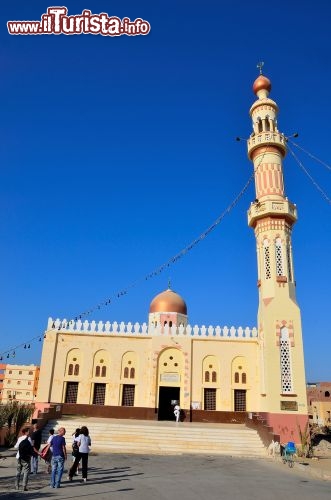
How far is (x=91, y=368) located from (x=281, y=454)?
13.6 metres

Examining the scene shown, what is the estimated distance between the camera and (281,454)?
1736cm

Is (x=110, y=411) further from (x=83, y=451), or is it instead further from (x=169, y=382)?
(x=83, y=451)

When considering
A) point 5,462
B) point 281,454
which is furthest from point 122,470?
point 281,454

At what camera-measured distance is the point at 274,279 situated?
79.8ft

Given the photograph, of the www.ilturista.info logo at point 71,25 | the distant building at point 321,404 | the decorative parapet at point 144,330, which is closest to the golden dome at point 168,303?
the decorative parapet at point 144,330

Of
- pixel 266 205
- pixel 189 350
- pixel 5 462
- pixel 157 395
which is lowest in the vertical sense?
pixel 5 462

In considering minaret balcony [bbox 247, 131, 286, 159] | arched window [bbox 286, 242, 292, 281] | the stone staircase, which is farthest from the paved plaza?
minaret balcony [bbox 247, 131, 286, 159]

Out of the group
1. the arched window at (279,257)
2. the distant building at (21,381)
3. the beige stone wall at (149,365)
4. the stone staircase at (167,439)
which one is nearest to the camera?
the stone staircase at (167,439)

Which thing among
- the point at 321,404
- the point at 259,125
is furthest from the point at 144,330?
the point at 321,404

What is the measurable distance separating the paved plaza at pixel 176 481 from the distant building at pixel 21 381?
189 feet

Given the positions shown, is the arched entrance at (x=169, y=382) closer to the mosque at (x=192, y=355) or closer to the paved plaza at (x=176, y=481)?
the mosque at (x=192, y=355)

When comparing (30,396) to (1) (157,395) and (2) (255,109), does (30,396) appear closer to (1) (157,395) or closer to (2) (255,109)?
(1) (157,395)

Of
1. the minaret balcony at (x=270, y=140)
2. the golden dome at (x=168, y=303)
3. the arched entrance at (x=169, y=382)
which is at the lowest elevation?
the arched entrance at (x=169, y=382)

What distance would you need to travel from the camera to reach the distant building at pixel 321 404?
59.8 m
